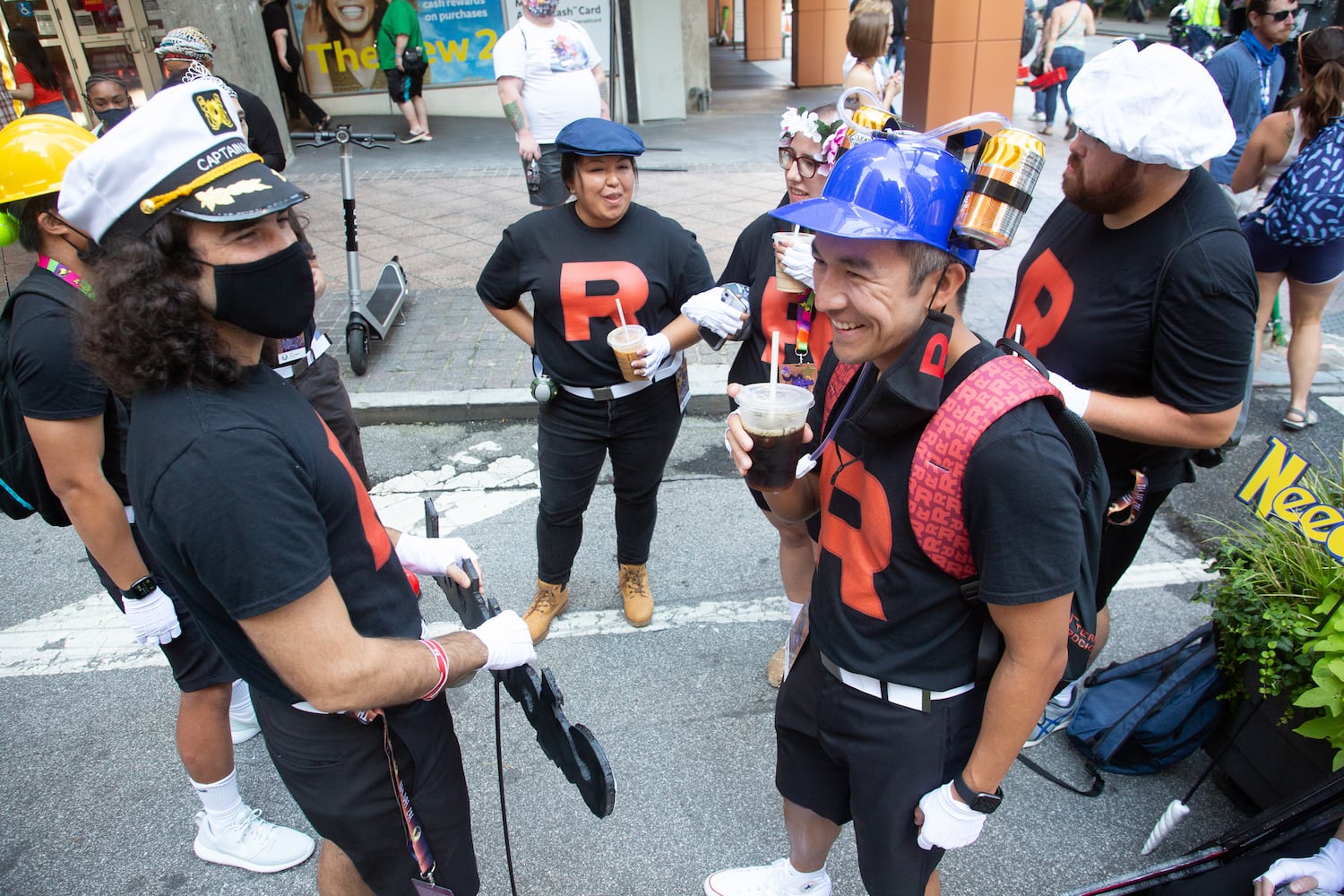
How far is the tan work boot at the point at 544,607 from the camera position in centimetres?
358

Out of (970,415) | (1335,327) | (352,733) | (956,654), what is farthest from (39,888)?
(1335,327)

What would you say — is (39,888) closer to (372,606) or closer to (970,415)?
(372,606)

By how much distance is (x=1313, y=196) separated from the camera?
4.19 metres

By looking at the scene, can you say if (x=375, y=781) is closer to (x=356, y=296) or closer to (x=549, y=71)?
(x=356, y=296)

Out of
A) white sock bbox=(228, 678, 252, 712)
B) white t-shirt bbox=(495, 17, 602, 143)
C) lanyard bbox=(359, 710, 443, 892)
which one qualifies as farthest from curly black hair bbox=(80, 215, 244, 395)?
white t-shirt bbox=(495, 17, 602, 143)

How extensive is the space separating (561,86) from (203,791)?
538 cm

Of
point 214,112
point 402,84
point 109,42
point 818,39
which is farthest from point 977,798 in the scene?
point 818,39

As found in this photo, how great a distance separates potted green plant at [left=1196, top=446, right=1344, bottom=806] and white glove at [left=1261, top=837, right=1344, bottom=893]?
263mm

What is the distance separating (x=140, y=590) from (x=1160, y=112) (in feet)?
9.72

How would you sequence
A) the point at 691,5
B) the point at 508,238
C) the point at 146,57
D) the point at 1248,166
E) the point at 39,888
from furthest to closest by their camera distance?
the point at 691,5, the point at 146,57, the point at 1248,166, the point at 508,238, the point at 39,888

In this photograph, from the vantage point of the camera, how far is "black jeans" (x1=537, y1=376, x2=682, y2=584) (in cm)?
335

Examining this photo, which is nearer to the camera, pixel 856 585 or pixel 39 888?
pixel 856 585

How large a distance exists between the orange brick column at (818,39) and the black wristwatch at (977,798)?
16.8 metres

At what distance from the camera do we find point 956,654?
1716mm
